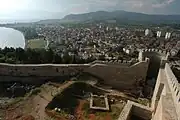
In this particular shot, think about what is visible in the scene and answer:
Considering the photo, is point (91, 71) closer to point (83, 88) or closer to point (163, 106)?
point (83, 88)

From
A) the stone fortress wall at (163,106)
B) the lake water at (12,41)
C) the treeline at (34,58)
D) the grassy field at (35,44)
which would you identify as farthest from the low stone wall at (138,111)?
the lake water at (12,41)

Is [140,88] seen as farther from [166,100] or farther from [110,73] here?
[166,100]

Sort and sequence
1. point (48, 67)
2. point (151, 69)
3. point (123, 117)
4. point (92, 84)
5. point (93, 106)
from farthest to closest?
point (151, 69) < point (48, 67) < point (92, 84) < point (93, 106) < point (123, 117)

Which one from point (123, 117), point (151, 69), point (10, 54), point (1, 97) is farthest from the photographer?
point (10, 54)

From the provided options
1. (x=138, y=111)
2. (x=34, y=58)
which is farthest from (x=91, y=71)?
(x=138, y=111)

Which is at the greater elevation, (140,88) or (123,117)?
(123,117)

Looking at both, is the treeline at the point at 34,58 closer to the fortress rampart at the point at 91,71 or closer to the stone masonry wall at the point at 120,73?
the fortress rampart at the point at 91,71

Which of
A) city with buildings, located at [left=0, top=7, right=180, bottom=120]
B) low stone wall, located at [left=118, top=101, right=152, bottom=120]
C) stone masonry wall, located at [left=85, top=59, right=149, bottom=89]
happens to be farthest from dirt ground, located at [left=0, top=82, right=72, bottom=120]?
stone masonry wall, located at [left=85, top=59, right=149, bottom=89]

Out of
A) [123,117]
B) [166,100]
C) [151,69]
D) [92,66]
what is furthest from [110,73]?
[166,100]

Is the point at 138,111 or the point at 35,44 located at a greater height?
the point at 138,111
